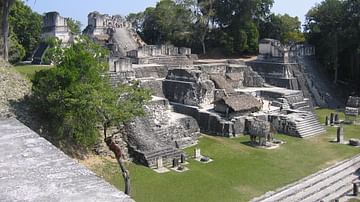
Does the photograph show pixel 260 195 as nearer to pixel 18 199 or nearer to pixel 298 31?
pixel 18 199

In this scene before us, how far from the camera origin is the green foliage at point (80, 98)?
12594mm

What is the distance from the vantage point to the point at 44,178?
5.28 m

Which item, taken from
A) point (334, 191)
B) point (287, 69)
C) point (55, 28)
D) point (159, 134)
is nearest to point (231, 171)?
point (334, 191)

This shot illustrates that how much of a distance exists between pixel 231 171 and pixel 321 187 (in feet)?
9.69

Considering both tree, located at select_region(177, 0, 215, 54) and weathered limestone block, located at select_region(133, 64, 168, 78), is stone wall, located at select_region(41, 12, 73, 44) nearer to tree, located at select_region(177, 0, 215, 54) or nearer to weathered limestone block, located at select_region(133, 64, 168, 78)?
weathered limestone block, located at select_region(133, 64, 168, 78)

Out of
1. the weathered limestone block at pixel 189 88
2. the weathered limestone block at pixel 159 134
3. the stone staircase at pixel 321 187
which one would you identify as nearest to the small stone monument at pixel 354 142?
the stone staircase at pixel 321 187

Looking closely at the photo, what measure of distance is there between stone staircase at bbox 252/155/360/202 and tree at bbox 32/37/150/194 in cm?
477

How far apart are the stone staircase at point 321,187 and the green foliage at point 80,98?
4.82m

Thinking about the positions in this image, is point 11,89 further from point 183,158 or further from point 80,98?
point 183,158

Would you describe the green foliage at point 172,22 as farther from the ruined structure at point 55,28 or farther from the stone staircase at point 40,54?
the stone staircase at point 40,54

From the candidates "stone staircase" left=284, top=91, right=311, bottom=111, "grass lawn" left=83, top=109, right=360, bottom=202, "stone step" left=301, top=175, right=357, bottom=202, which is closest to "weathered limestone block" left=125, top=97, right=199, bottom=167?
"grass lawn" left=83, top=109, right=360, bottom=202

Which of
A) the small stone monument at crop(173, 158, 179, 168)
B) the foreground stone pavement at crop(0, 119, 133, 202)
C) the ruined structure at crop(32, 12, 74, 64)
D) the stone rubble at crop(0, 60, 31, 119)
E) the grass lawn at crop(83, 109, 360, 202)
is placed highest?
the ruined structure at crop(32, 12, 74, 64)

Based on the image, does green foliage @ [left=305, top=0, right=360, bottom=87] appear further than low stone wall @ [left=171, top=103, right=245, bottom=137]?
Yes

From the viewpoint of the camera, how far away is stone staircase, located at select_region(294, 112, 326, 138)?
2044cm
